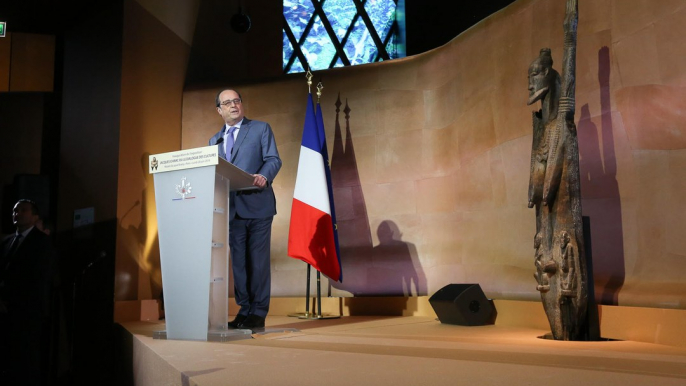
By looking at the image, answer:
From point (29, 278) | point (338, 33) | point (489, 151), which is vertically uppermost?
point (338, 33)

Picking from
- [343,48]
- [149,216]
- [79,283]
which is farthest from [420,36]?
[79,283]

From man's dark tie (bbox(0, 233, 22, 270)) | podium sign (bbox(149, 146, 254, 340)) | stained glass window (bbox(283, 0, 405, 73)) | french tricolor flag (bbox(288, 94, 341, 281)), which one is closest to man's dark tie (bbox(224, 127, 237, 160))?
podium sign (bbox(149, 146, 254, 340))

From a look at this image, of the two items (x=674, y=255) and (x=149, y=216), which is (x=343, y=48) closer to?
(x=149, y=216)

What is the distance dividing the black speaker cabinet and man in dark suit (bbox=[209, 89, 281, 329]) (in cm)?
130

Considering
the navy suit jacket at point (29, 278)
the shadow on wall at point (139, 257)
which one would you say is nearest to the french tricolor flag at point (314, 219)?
the shadow on wall at point (139, 257)

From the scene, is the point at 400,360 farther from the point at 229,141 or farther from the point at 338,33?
the point at 338,33

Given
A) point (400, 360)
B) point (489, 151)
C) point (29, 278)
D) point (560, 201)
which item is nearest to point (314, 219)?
point (489, 151)

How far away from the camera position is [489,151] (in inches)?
188

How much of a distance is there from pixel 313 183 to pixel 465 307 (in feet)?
5.27

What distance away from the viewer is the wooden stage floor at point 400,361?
5.61ft

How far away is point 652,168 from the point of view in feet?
11.0

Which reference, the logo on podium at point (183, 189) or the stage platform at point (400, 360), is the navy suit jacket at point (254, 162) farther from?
the stage platform at point (400, 360)

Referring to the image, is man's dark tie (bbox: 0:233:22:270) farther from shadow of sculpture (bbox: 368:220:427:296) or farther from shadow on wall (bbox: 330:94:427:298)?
shadow of sculpture (bbox: 368:220:427:296)

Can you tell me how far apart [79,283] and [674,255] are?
4227 millimetres
